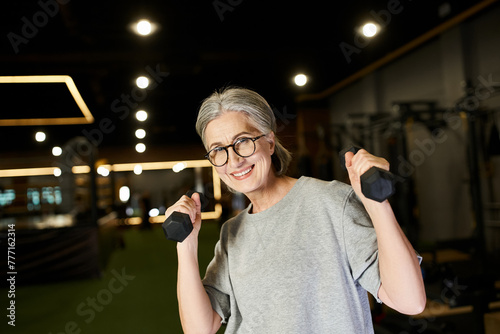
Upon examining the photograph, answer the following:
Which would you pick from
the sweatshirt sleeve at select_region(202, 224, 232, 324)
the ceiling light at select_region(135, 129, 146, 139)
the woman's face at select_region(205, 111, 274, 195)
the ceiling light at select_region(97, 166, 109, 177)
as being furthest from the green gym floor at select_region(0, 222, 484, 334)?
the ceiling light at select_region(97, 166, 109, 177)

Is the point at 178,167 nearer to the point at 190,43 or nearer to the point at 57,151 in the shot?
the point at 57,151

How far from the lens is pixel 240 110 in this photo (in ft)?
3.90

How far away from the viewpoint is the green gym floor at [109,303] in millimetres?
4387

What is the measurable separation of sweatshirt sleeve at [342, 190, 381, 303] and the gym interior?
53cm

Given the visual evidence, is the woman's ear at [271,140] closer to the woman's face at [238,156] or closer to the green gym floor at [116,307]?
the woman's face at [238,156]

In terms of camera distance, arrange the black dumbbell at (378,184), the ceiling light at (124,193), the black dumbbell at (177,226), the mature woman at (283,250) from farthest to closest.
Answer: the ceiling light at (124,193)
the black dumbbell at (177,226)
the mature woman at (283,250)
the black dumbbell at (378,184)

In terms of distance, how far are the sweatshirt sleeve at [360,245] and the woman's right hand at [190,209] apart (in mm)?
400

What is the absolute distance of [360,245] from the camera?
0.98m

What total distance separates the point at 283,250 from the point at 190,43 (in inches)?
210

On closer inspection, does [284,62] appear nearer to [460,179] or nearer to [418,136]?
[418,136]

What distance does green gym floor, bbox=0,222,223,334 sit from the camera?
439cm

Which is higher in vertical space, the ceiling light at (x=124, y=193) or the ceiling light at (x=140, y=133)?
the ceiling light at (x=140, y=133)

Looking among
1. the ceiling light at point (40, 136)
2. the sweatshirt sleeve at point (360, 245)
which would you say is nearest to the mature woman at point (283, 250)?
the sweatshirt sleeve at point (360, 245)

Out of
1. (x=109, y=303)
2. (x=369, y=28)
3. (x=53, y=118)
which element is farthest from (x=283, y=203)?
(x=53, y=118)
